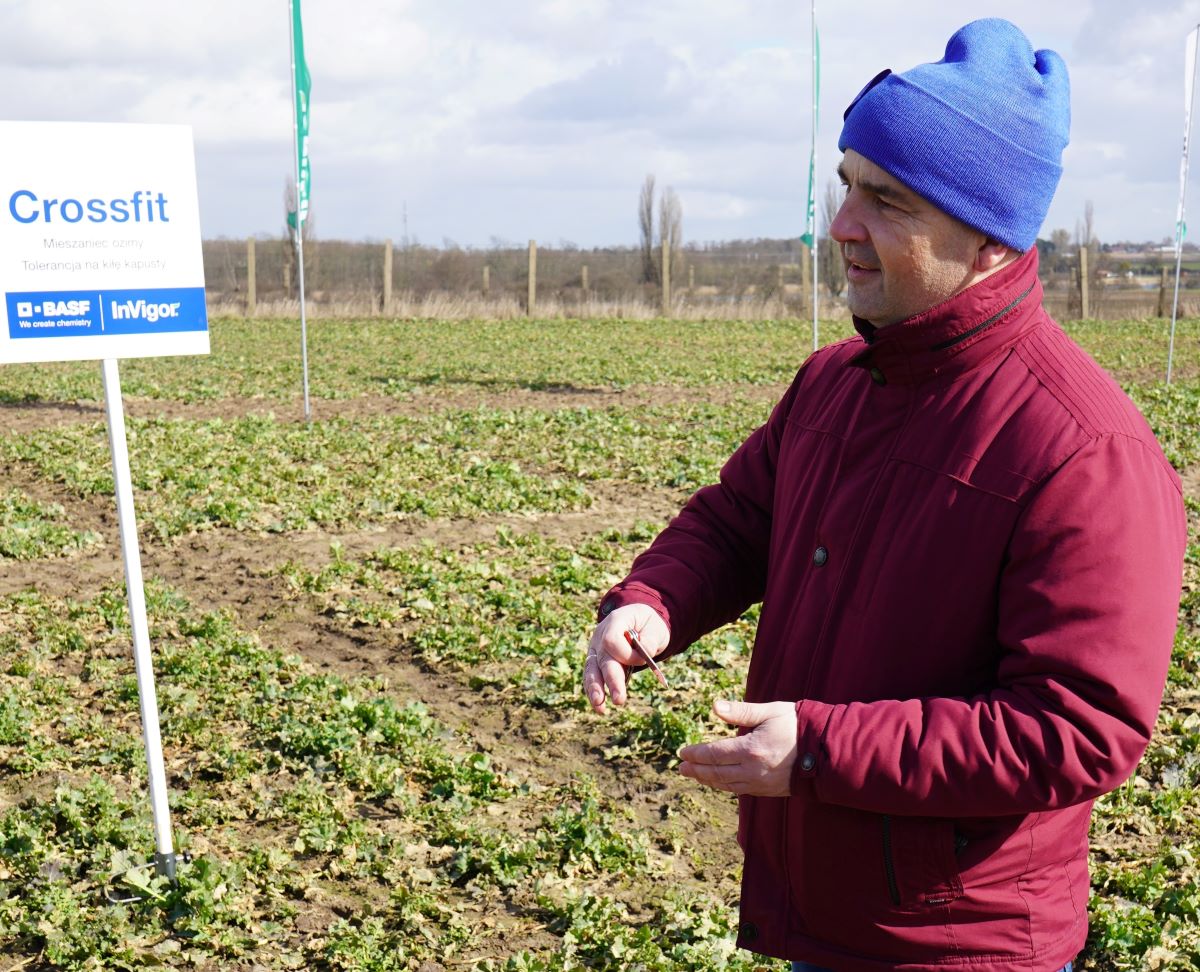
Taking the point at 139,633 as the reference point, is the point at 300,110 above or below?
above

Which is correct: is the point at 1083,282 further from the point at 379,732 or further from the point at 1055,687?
the point at 1055,687

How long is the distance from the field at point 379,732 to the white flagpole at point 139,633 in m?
0.17

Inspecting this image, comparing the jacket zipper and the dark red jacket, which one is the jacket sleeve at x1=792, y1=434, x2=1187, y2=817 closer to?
the dark red jacket

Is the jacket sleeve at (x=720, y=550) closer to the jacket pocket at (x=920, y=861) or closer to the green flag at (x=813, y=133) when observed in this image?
the jacket pocket at (x=920, y=861)

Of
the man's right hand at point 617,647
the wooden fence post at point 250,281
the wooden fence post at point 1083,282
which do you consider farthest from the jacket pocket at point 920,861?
the wooden fence post at point 1083,282

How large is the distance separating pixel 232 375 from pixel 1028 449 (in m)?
17.9

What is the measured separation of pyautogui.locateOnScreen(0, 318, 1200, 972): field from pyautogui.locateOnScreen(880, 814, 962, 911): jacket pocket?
6.92 feet

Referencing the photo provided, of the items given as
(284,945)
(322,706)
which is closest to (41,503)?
(322,706)

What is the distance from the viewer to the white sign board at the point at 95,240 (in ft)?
12.9

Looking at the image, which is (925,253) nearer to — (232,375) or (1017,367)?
(1017,367)

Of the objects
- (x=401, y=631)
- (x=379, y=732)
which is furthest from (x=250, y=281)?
(x=379, y=732)

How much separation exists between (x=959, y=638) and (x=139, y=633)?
3268 millimetres

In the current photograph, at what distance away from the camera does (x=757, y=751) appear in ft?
5.81

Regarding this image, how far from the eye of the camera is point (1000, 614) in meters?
1.75
